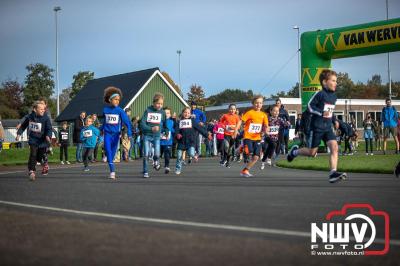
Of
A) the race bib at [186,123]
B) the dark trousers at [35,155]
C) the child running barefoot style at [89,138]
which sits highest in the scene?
the race bib at [186,123]

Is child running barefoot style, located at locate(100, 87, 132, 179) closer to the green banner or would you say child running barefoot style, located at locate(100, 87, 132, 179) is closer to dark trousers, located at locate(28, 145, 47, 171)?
dark trousers, located at locate(28, 145, 47, 171)

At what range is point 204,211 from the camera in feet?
22.1

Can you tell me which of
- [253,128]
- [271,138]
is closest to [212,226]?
[253,128]

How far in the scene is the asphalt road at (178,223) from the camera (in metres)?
4.23

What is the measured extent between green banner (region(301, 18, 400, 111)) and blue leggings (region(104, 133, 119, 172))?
40.7 feet

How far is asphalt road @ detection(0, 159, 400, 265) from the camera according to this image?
4.23 m

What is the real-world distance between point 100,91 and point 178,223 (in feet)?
168

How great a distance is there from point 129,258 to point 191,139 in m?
12.5

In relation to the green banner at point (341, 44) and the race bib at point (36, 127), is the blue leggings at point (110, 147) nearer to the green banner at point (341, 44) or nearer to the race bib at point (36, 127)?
the race bib at point (36, 127)

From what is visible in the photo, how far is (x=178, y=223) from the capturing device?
5801 mm

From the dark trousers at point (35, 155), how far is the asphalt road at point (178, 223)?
3213 millimetres

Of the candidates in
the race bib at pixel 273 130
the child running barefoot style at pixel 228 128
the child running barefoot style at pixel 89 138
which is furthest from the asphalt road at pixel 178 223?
the child running barefoot style at pixel 228 128

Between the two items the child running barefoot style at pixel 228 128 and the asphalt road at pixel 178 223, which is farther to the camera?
the child running barefoot style at pixel 228 128

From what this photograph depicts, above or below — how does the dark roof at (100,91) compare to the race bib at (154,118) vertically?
above
